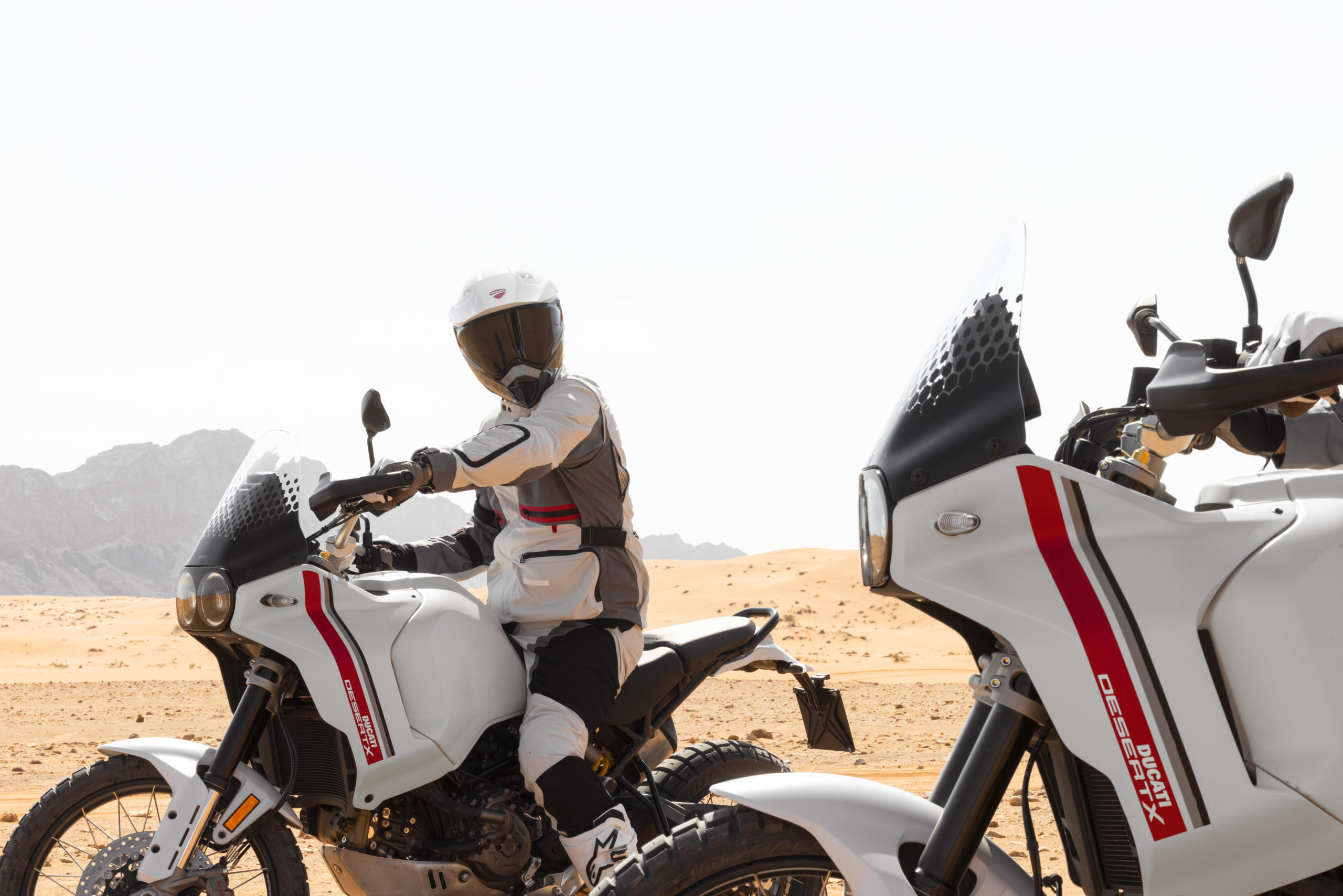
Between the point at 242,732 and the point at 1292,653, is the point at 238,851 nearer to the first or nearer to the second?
the point at 242,732

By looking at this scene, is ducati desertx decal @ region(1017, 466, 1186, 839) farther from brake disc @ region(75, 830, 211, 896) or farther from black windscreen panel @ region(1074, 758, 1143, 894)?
brake disc @ region(75, 830, 211, 896)

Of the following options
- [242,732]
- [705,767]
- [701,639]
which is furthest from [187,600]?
[705,767]

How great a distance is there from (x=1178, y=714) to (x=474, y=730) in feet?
7.72

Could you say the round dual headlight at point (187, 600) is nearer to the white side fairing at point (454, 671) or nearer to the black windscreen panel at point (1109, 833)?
the white side fairing at point (454, 671)

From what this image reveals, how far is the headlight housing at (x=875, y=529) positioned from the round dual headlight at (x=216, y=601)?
2275 millimetres

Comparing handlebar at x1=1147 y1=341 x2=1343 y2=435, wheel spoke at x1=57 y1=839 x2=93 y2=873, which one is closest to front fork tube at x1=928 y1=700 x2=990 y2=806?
handlebar at x1=1147 y1=341 x2=1343 y2=435

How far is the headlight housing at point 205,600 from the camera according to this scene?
364cm

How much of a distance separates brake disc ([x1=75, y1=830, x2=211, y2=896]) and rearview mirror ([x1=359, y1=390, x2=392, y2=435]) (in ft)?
Answer: 4.84

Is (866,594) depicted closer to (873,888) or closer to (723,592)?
(723,592)

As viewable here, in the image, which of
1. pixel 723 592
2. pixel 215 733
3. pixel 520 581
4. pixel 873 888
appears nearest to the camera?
pixel 873 888

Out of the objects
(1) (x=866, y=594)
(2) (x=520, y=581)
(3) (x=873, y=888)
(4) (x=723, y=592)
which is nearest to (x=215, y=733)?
(2) (x=520, y=581)

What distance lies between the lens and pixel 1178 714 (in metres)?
2.02

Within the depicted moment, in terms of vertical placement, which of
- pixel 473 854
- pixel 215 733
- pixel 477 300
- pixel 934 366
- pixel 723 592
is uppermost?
pixel 477 300

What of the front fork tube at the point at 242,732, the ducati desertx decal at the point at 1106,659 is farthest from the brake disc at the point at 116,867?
the ducati desertx decal at the point at 1106,659
